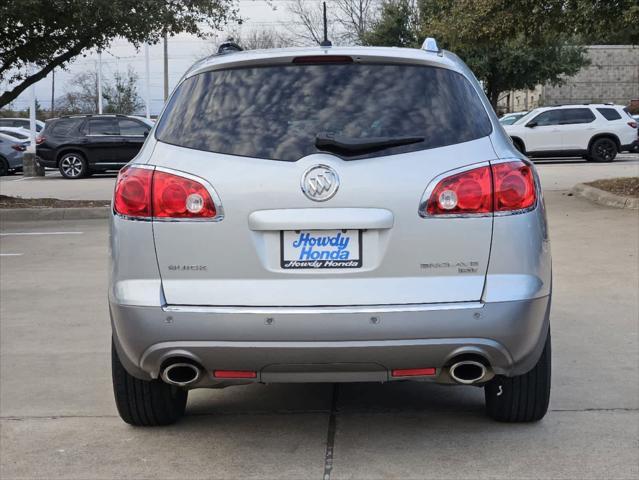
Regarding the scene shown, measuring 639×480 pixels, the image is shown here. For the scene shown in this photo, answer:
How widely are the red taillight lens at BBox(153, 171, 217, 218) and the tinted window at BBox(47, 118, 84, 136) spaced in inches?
922

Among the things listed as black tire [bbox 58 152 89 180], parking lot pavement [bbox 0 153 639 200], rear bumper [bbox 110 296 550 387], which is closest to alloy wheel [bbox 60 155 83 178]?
black tire [bbox 58 152 89 180]

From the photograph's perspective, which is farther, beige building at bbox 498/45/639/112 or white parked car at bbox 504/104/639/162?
beige building at bbox 498/45/639/112

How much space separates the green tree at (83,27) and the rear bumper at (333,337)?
41.3ft

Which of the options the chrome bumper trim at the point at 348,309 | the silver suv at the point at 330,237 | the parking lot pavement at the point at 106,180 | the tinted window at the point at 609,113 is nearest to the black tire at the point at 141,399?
the silver suv at the point at 330,237

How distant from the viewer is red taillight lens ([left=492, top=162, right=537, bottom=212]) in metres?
4.14

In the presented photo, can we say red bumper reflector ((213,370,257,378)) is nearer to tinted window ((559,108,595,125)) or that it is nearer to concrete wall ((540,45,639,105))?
tinted window ((559,108,595,125))

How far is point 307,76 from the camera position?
4.32 meters

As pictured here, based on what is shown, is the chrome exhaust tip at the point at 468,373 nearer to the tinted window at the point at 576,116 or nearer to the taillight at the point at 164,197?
the taillight at the point at 164,197

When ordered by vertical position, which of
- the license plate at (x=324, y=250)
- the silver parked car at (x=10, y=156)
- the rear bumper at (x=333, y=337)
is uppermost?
the license plate at (x=324, y=250)

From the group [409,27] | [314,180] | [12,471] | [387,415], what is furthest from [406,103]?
[409,27]

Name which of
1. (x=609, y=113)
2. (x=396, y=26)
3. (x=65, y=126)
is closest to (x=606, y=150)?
(x=609, y=113)

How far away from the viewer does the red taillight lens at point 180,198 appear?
413cm

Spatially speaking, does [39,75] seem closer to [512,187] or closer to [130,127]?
[130,127]

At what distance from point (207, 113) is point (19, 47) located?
13616 mm
